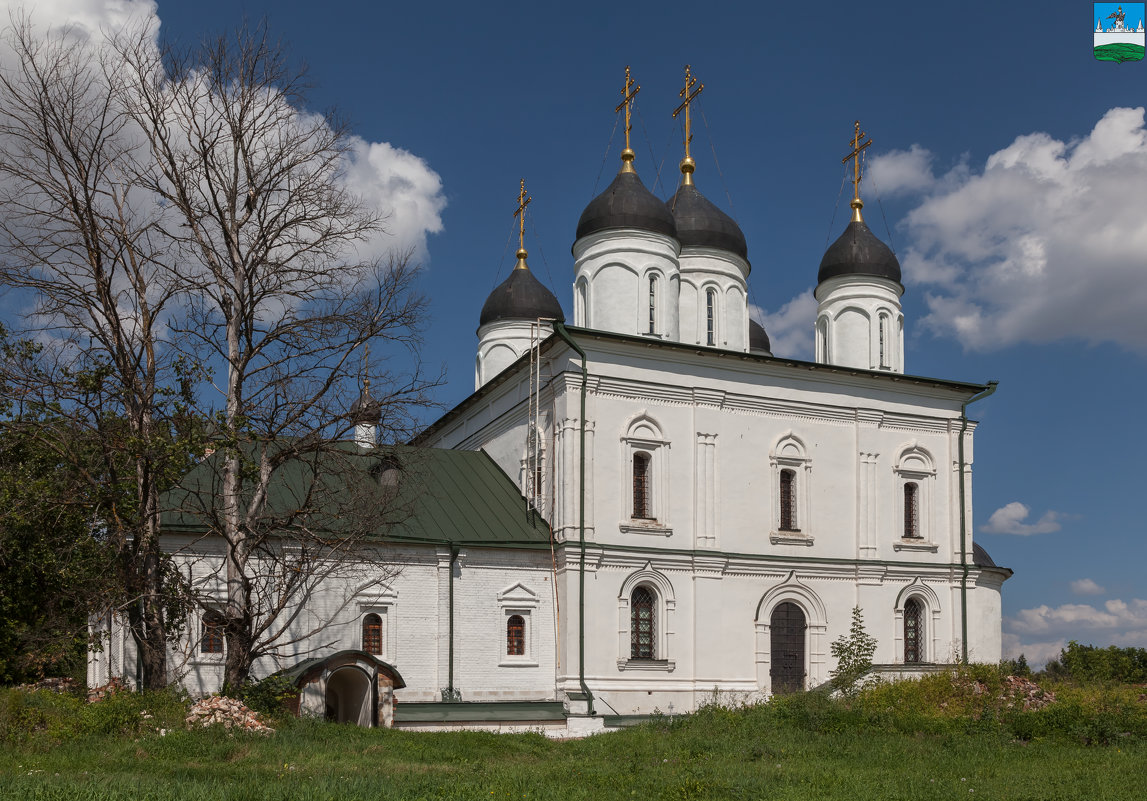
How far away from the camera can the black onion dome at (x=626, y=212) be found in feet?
80.6

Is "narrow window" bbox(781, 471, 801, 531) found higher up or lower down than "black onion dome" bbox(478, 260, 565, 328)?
lower down

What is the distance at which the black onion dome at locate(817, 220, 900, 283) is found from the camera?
28.1 metres

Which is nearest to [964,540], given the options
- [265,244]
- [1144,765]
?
[1144,765]

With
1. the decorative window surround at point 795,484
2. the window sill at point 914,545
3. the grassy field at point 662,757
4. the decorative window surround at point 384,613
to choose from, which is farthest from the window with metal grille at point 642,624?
the window sill at point 914,545

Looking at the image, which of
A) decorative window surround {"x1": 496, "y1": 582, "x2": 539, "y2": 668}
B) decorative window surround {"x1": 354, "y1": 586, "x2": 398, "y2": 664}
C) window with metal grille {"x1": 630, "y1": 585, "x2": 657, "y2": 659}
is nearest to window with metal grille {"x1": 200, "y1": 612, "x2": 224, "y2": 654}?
decorative window surround {"x1": 354, "y1": 586, "x2": 398, "y2": 664}

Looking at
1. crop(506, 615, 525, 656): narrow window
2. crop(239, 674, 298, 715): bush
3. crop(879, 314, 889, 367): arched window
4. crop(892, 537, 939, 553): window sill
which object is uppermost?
crop(879, 314, 889, 367): arched window

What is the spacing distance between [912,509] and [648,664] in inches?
293

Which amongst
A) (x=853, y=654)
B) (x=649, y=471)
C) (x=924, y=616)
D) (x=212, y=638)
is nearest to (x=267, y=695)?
(x=212, y=638)

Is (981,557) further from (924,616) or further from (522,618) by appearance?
(522,618)

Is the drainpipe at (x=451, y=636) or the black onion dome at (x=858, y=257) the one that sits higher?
the black onion dome at (x=858, y=257)

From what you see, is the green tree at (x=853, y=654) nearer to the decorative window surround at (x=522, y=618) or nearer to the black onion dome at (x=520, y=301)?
the decorative window surround at (x=522, y=618)

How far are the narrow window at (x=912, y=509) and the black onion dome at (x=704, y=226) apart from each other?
6.59 meters

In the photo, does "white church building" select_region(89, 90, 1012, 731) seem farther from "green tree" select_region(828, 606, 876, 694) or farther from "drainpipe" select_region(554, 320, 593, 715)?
"green tree" select_region(828, 606, 876, 694)

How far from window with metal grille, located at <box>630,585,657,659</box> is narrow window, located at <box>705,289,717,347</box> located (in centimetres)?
687
